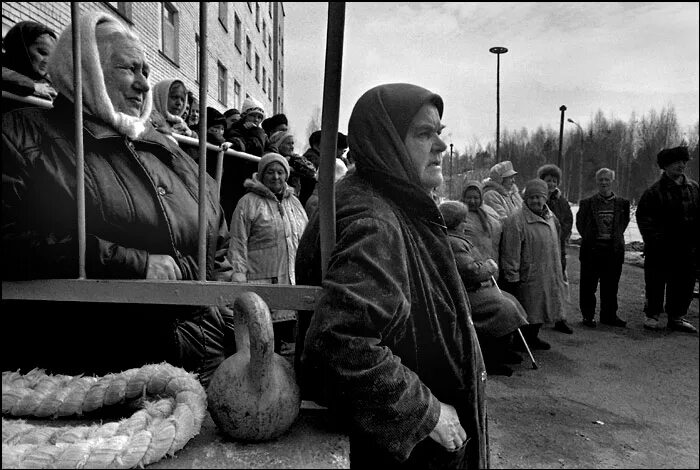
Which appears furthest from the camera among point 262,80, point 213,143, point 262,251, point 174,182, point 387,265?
point 262,80

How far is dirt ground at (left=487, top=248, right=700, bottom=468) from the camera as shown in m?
2.01

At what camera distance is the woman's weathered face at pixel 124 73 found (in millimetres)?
1649

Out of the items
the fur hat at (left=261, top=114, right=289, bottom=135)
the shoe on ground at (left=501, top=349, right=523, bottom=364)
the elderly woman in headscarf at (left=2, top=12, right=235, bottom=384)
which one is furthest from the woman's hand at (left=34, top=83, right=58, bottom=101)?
A: the shoe on ground at (left=501, top=349, right=523, bottom=364)

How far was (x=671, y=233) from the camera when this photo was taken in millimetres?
5109

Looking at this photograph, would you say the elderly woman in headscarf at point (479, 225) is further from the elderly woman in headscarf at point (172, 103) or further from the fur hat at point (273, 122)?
the elderly woman in headscarf at point (172, 103)

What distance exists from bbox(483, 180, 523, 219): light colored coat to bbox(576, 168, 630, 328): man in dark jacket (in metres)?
0.91

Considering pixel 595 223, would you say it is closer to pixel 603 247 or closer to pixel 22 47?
pixel 603 247

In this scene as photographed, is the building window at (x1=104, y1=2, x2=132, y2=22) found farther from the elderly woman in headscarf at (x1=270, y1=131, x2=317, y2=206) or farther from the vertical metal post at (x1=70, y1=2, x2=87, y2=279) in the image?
the vertical metal post at (x1=70, y1=2, x2=87, y2=279)

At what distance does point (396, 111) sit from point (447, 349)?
599 millimetres

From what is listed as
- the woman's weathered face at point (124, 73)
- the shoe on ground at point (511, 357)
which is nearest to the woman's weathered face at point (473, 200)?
the shoe on ground at point (511, 357)

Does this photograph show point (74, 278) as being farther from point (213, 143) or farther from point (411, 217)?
point (213, 143)

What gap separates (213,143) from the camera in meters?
4.17

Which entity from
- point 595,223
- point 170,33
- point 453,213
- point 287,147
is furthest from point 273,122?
point 170,33

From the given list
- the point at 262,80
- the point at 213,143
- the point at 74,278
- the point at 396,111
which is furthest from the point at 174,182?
the point at 262,80
